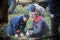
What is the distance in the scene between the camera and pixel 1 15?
25.3 inches

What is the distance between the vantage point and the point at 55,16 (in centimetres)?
148

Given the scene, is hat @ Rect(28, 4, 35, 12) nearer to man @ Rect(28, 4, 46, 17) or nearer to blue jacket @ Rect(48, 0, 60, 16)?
man @ Rect(28, 4, 46, 17)

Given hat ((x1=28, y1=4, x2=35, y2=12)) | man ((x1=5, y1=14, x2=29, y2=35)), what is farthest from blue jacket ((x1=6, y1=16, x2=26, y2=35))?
hat ((x1=28, y1=4, x2=35, y2=12))

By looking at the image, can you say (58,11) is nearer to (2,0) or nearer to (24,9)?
(24,9)

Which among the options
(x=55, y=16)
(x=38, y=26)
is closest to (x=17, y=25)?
(x=38, y=26)

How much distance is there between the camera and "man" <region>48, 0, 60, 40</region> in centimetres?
144

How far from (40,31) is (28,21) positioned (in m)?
0.16

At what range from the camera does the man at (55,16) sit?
4.72 ft

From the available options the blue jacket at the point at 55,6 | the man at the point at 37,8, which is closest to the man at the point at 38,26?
the man at the point at 37,8

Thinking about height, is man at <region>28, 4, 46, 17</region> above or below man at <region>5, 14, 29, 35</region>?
above


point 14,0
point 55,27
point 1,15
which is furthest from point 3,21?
point 55,27

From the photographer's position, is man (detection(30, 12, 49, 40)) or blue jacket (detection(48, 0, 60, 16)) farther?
man (detection(30, 12, 49, 40))

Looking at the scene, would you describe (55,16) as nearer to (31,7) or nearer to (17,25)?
(31,7)

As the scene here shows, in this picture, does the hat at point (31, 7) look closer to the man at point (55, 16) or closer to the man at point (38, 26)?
the man at point (38, 26)
